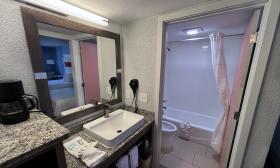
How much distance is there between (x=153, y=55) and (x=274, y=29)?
0.97m

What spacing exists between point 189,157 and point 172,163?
322 mm

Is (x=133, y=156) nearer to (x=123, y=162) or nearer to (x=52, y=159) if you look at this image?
(x=123, y=162)

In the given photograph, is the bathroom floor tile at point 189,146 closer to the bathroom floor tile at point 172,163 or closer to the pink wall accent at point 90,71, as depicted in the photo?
the bathroom floor tile at point 172,163

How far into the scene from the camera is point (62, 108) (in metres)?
1.10

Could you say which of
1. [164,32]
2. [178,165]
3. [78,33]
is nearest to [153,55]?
[164,32]

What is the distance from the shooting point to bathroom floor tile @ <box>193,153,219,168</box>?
1.77m

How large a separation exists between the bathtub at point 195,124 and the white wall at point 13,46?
2.37m

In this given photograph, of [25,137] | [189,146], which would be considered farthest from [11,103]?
[189,146]

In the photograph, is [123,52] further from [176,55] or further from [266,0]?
[176,55]

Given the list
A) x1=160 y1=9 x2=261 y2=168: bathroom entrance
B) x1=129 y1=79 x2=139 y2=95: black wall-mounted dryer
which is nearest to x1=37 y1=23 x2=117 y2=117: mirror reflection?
x1=129 y1=79 x2=139 y2=95: black wall-mounted dryer

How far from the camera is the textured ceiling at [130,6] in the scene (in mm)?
986

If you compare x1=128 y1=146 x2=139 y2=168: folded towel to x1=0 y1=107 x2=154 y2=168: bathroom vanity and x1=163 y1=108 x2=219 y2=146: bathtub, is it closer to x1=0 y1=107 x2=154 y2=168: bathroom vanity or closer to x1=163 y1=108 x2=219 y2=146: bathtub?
x1=0 y1=107 x2=154 y2=168: bathroom vanity

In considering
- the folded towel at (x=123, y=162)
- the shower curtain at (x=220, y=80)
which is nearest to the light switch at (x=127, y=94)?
the folded towel at (x=123, y=162)

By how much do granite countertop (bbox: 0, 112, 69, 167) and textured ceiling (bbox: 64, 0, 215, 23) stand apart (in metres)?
0.97
